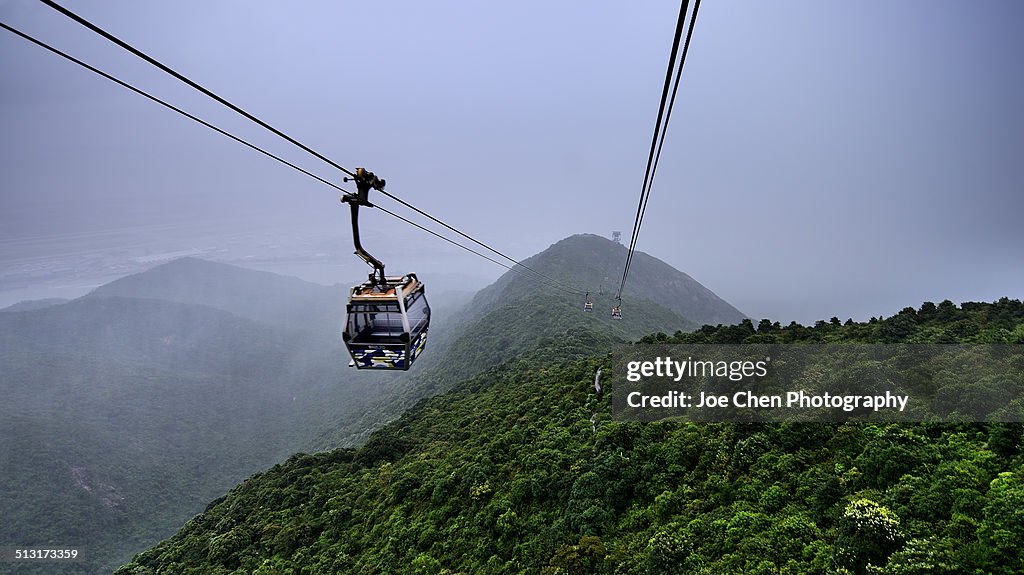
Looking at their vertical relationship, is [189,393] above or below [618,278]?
below

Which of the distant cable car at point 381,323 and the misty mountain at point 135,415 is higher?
the distant cable car at point 381,323

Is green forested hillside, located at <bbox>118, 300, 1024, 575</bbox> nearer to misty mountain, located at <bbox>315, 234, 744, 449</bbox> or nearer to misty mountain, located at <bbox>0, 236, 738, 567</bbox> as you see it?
misty mountain, located at <bbox>315, 234, 744, 449</bbox>

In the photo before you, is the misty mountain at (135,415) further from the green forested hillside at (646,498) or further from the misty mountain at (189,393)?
the green forested hillside at (646,498)

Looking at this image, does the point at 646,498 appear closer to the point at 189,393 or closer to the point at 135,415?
the point at 135,415

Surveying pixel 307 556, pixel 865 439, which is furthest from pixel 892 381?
pixel 307 556

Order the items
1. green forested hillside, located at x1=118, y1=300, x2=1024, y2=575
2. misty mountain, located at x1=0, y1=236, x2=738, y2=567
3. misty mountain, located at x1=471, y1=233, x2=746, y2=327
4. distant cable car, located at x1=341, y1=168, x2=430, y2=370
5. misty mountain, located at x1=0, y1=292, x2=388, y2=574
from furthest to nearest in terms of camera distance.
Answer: misty mountain, located at x1=471, y1=233, x2=746, y2=327, misty mountain, located at x1=0, y1=292, x2=388, y2=574, misty mountain, located at x1=0, y1=236, x2=738, y2=567, distant cable car, located at x1=341, y1=168, x2=430, y2=370, green forested hillside, located at x1=118, y1=300, x2=1024, y2=575

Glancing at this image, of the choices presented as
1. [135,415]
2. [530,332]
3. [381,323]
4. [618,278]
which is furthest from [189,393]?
[381,323]

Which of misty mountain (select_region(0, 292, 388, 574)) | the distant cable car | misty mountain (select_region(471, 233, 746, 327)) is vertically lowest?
misty mountain (select_region(0, 292, 388, 574))

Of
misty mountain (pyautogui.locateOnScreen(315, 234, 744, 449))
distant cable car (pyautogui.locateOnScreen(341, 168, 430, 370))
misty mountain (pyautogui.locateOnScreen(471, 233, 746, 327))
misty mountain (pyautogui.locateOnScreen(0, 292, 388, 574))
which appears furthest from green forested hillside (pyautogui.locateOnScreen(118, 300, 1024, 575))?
misty mountain (pyautogui.locateOnScreen(471, 233, 746, 327))

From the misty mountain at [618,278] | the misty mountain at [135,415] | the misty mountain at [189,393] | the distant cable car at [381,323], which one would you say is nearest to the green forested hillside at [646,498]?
the distant cable car at [381,323]

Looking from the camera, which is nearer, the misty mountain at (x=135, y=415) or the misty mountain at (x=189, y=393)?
the misty mountain at (x=189, y=393)
